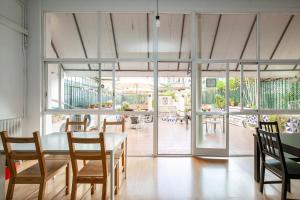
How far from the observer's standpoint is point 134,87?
5.48 meters

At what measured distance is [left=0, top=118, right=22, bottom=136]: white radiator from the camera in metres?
4.46

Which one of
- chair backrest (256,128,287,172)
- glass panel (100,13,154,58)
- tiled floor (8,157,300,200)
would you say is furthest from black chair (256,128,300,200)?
glass panel (100,13,154,58)

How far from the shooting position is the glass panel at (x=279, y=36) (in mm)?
5383

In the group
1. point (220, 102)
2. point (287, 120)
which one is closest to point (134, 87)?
point (220, 102)

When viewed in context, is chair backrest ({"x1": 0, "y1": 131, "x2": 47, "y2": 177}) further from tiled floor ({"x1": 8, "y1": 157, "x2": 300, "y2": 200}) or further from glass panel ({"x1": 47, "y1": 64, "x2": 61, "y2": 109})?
glass panel ({"x1": 47, "y1": 64, "x2": 61, "y2": 109})

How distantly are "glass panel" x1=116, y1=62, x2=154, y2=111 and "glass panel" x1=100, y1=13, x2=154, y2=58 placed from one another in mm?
276

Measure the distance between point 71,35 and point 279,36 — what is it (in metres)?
4.82

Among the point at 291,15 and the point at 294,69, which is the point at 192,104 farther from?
the point at 291,15

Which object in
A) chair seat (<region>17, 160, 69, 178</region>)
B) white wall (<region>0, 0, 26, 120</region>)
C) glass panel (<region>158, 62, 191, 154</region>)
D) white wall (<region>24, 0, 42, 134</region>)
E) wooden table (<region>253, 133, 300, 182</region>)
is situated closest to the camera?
wooden table (<region>253, 133, 300, 182</region>)

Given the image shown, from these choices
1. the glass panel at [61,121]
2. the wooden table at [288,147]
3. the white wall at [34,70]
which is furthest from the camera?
the glass panel at [61,121]

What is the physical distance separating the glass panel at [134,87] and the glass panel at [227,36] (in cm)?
133

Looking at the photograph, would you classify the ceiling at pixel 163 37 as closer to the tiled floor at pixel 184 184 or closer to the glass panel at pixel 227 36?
the glass panel at pixel 227 36

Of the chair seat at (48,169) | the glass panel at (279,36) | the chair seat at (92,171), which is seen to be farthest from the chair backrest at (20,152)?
the glass panel at (279,36)

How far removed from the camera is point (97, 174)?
2.74 metres
